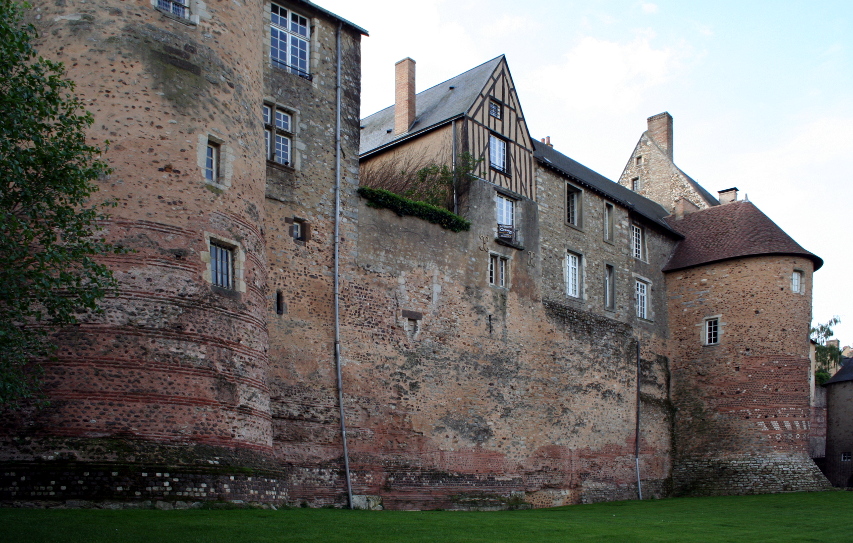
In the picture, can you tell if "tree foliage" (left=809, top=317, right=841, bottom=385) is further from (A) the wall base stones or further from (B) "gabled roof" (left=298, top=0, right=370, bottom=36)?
(B) "gabled roof" (left=298, top=0, right=370, bottom=36)

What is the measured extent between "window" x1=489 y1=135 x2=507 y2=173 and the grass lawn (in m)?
8.90

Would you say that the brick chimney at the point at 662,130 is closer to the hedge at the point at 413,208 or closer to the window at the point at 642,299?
the window at the point at 642,299

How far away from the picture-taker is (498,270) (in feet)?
76.6

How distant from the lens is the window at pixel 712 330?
28.4 metres

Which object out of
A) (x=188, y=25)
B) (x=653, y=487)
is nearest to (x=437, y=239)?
(x=188, y=25)

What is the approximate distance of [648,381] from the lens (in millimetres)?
27969

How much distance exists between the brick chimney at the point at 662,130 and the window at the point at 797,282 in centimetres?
930

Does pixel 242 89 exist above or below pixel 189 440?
above

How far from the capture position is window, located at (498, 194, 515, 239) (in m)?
23.5

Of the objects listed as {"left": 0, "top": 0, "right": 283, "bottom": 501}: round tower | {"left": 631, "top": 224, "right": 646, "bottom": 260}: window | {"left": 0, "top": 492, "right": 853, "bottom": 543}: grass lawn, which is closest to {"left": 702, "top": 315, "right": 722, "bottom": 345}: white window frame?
{"left": 631, "top": 224, "right": 646, "bottom": 260}: window

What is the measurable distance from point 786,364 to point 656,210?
325 inches

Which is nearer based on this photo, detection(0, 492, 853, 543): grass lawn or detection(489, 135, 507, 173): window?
detection(0, 492, 853, 543): grass lawn

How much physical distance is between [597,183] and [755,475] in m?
9.95

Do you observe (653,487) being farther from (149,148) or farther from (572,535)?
(149,148)
